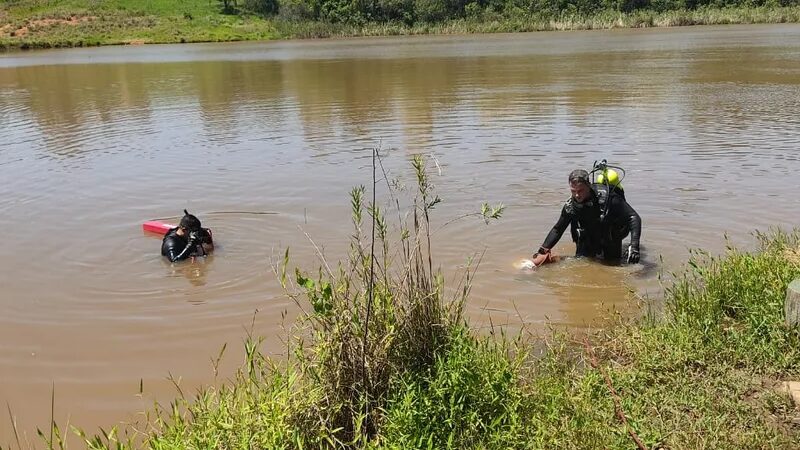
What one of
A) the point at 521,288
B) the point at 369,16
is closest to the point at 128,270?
the point at 521,288

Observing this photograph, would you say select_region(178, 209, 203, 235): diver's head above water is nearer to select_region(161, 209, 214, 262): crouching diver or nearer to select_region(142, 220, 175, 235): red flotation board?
select_region(161, 209, 214, 262): crouching diver

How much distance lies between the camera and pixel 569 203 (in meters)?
6.54

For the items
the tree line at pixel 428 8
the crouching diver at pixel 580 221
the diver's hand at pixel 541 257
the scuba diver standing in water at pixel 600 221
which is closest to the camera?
the crouching diver at pixel 580 221

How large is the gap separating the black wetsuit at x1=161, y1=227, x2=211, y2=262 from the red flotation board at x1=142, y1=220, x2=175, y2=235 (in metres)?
0.78

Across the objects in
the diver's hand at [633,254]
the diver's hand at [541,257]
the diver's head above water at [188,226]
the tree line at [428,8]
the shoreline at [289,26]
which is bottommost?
the diver's hand at [541,257]

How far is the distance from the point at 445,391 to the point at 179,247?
4455mm

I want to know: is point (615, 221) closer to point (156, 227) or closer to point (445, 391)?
point (445, 391)

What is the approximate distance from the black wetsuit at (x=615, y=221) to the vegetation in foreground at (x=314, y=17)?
2205 inches

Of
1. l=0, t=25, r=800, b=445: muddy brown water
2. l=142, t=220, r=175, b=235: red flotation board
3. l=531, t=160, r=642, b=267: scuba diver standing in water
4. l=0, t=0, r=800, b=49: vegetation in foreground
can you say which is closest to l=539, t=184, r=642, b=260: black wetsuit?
l=531, t=160, r=642, b=267: scuba diver standing in water

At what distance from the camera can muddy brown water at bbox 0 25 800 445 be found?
558 cm

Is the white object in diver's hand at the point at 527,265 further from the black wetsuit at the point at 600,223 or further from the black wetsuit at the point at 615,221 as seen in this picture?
the black wetsuit at the point at 615,221

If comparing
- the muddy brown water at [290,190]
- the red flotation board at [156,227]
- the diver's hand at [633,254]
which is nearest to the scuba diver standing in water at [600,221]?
the diver's hand at [633,254]

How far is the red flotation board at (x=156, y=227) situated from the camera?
8.12 metres

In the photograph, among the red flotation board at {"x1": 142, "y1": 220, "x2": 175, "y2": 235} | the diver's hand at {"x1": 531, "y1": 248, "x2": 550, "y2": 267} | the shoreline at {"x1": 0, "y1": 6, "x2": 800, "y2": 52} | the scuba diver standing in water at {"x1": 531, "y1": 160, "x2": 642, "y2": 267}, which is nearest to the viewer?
the scuba diver standing in water at {"x1": 531, "y1": 160, "x2": 642, "y2": 267}
